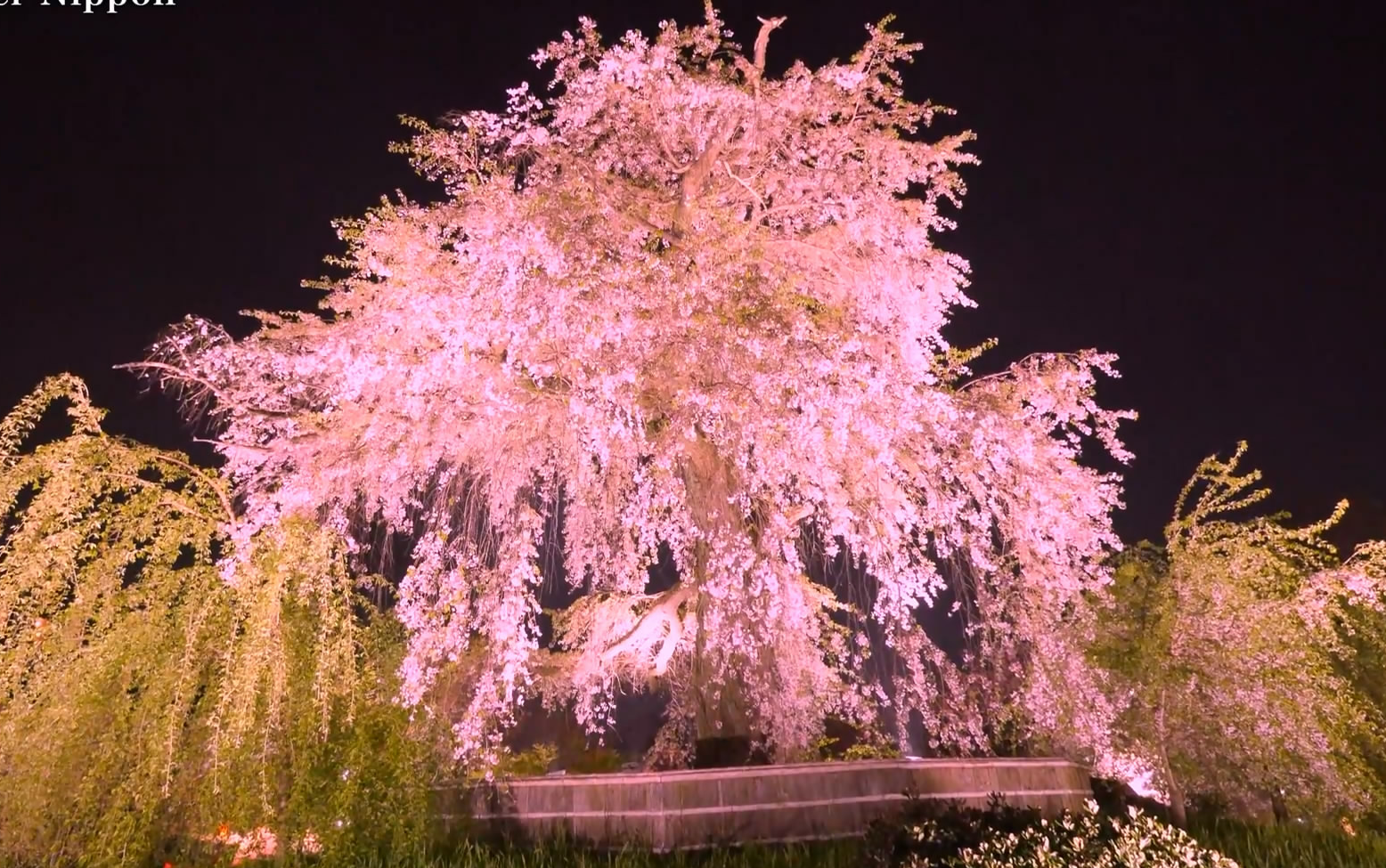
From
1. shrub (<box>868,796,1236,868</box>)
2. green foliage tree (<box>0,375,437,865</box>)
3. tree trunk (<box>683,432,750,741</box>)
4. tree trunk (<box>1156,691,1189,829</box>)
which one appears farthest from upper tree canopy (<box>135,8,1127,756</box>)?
shrub (<box>868,796,1236,868</box>)

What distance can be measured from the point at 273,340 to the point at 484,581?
429 cm

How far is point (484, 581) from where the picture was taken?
876cm

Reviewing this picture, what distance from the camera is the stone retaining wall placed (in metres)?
8.45

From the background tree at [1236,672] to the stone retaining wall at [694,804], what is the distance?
389cm

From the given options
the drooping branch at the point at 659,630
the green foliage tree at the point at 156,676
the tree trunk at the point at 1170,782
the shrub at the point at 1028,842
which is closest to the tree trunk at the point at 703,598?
the drooping branch at the point at 659,630

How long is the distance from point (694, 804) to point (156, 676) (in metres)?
4.75

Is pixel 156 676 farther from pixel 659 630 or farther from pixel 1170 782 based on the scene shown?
pixel 1170 782

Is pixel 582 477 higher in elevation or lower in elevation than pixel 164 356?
lower

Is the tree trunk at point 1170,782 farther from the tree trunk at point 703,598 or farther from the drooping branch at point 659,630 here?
the drooping branch at point 659,630

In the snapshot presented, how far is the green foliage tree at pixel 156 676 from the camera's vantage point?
6.89 m

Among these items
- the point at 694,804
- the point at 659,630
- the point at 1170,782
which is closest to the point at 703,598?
the point at 659,630

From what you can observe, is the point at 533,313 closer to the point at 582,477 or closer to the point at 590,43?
the point at 582,477

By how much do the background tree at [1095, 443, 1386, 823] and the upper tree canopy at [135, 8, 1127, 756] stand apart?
4.04 feet

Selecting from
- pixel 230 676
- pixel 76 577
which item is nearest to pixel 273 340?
pixel 76 577
